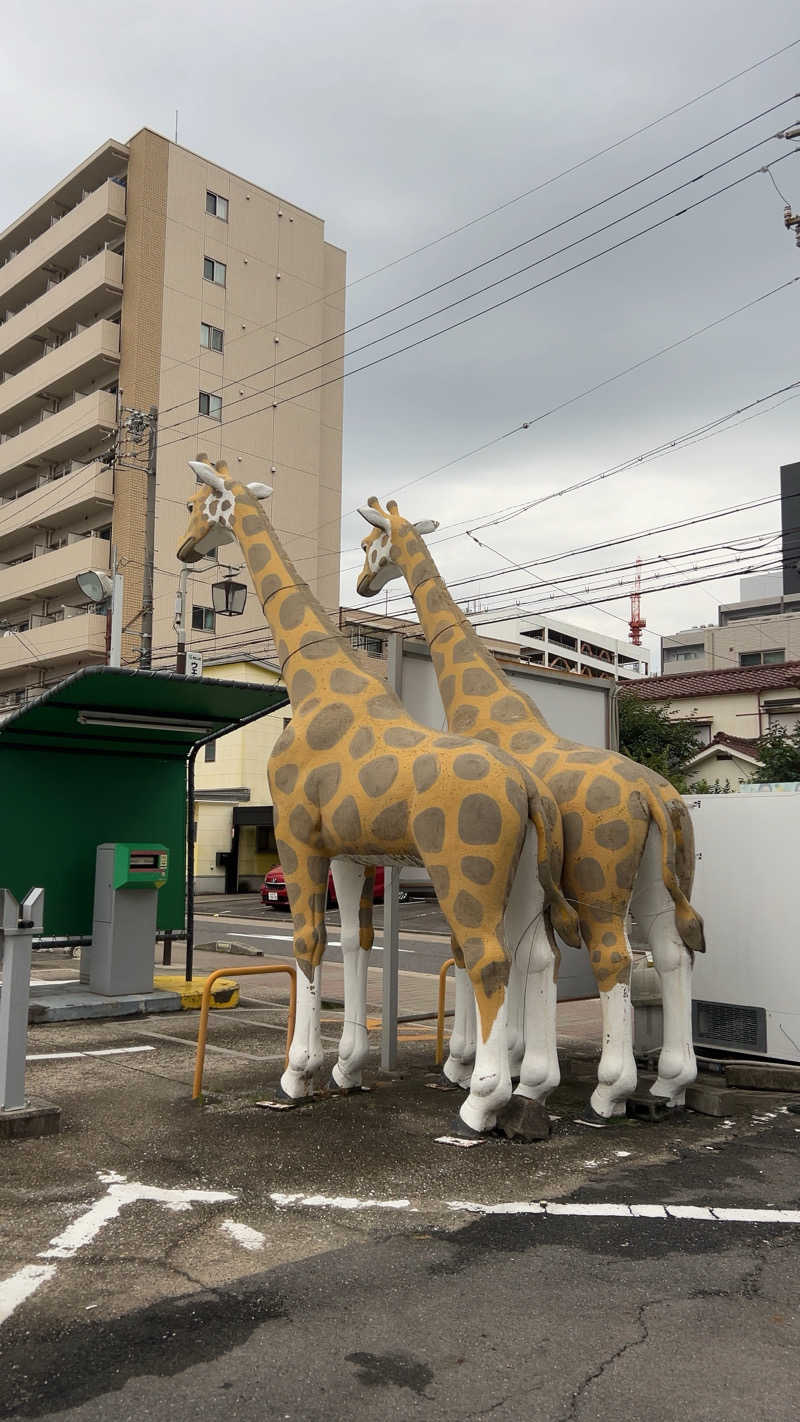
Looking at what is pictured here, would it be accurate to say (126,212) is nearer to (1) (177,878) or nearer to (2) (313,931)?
(1) (177,878)

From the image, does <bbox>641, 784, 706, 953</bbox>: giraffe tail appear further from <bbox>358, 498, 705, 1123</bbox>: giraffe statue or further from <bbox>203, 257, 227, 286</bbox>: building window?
<bbox>203, 257, 227, 286</bbox>: building window

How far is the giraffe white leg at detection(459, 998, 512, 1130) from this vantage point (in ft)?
20.5

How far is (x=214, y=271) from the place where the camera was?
40.3m

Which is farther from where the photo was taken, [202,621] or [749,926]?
[202,621]

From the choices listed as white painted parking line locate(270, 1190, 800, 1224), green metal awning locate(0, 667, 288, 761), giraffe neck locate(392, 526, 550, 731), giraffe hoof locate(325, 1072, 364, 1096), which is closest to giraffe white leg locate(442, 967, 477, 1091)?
giraffe hoof locate(325, 1072, 364, 1096)

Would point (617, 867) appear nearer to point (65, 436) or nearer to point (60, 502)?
point (60, 502)

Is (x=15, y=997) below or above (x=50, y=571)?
below

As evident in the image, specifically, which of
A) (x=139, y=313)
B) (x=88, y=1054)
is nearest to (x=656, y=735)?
(x=139, y=313)

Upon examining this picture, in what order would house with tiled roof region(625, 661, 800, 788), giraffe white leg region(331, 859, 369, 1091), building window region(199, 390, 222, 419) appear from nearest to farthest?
giraffe white leg region(331, 859, 369, 1091), house with tiled roof region(625, 661, 800, 788), building window region(199, 390, 222, 419)

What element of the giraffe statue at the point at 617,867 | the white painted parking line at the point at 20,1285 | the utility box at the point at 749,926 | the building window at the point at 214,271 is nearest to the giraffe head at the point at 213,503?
the giraffe statue at the point at 617,867

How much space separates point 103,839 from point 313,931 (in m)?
5.76

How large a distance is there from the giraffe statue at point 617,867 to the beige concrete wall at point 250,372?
97.7 ft

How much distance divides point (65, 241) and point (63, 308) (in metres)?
2.56

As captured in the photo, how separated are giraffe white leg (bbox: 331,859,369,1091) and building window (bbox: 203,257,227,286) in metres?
37.2
